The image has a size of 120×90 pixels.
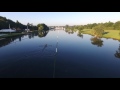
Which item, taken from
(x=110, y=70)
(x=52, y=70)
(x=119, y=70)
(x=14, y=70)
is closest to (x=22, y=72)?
(x=14, y=70)

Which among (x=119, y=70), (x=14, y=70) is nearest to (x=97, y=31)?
(x=119, y=70)
